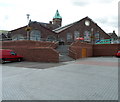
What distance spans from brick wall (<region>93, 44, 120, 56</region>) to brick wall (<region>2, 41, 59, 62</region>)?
1467cm

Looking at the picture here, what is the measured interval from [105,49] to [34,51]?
18619mm

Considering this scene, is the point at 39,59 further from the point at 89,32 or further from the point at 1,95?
the point at 89,32

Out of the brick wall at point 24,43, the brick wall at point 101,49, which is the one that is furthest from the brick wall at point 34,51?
the brick wall at point 101,49

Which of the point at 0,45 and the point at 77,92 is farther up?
the point at 0,45

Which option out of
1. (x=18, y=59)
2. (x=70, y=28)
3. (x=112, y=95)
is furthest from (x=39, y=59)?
(x=70, y=28)

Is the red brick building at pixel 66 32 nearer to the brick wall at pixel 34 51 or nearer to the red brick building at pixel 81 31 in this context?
the red brick building at pixel 81 31

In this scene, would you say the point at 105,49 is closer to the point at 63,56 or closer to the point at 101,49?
the point at 101,49

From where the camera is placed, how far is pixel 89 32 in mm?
46906

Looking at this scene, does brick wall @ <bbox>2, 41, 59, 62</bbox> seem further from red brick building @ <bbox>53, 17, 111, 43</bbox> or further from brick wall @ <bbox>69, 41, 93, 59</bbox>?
red brick building @ <bbox>53, 17, 111, 43</bbox>

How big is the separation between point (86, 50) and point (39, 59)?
12.9m

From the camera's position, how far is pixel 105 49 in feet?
95.6

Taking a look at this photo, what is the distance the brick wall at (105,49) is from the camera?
28258mm

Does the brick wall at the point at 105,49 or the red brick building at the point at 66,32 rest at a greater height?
the red brick building at the point at 66,32

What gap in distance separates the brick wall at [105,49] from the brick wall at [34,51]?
48.1 feet
